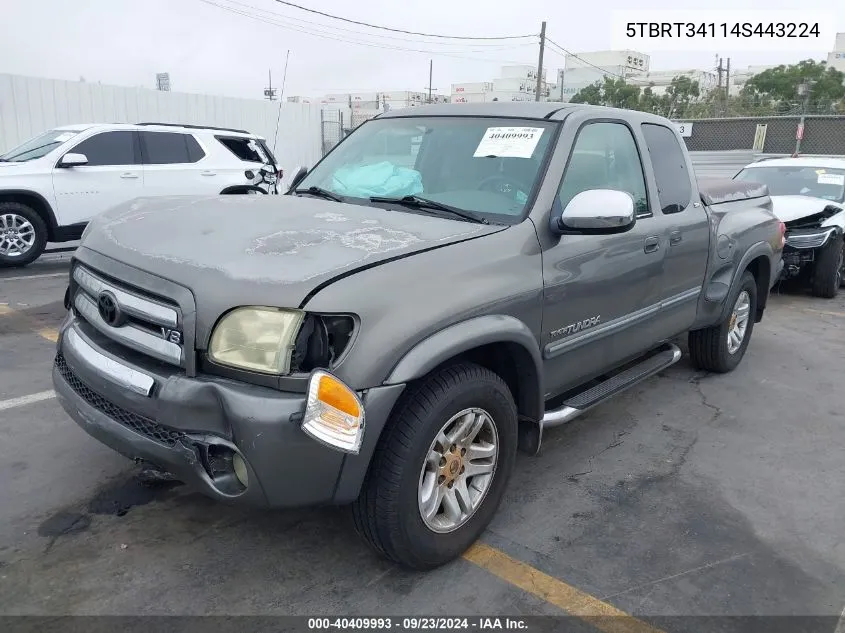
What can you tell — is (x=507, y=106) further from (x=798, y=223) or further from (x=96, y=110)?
(x=96, y=110)

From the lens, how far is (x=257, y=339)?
2.28 m

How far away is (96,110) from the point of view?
50.0 ft

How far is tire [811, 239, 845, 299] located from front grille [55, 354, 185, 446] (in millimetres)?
8122

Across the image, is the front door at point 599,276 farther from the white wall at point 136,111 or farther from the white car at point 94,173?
the white wall at point 136,111

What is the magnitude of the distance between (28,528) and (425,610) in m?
1.73

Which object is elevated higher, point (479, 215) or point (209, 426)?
point (479, 215)

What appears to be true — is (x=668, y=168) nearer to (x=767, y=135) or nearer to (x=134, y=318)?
(x=134, y=318)

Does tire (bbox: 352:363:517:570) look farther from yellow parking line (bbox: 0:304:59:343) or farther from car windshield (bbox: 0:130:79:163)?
car windshield (bbox: 0:130:79:163)

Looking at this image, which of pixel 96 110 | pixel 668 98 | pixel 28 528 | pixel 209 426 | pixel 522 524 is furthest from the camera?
pixel 668 98

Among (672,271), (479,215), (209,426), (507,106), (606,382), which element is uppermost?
(507,106)

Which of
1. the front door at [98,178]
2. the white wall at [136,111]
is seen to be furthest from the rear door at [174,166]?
the white wall at [136,111]

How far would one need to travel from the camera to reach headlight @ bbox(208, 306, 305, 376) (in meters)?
2.25

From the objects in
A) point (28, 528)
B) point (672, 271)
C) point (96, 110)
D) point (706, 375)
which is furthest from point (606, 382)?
point (96, 110)

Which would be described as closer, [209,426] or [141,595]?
[209,426]
